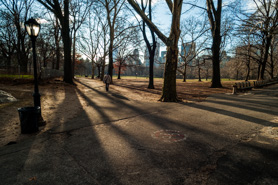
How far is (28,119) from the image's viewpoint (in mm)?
4281

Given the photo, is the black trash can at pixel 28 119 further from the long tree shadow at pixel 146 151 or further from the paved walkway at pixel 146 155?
the long tree shadow at pixel 146 151

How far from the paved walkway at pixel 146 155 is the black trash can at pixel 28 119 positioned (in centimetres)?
54

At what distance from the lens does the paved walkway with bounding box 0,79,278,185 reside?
2.35 meters

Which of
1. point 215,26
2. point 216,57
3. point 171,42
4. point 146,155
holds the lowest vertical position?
point 146,155

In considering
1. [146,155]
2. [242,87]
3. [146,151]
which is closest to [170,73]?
[146,151]

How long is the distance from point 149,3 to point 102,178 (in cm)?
1837

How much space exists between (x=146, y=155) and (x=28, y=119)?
11.9 ft

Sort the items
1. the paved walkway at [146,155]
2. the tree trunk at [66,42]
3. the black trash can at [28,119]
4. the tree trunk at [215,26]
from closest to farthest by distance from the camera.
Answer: the paved walkway at [146,155] < the black trash can at [28,119] < the tree trunk at [66,42] < the tree trunk at [215,26]

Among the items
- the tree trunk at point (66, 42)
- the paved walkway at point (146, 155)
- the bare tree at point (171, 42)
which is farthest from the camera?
the tree trunk at point (66, 42)

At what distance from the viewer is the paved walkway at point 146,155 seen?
2.35 metres

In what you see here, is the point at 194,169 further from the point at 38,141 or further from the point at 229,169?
the point at 38,141

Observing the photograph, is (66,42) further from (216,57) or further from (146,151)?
(216,57)

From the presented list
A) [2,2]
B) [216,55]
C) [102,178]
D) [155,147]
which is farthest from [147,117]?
[2,2]

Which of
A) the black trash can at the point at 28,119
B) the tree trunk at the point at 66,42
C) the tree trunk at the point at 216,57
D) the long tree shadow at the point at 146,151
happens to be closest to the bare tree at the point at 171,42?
the long tree shadow at the point at 146,151
